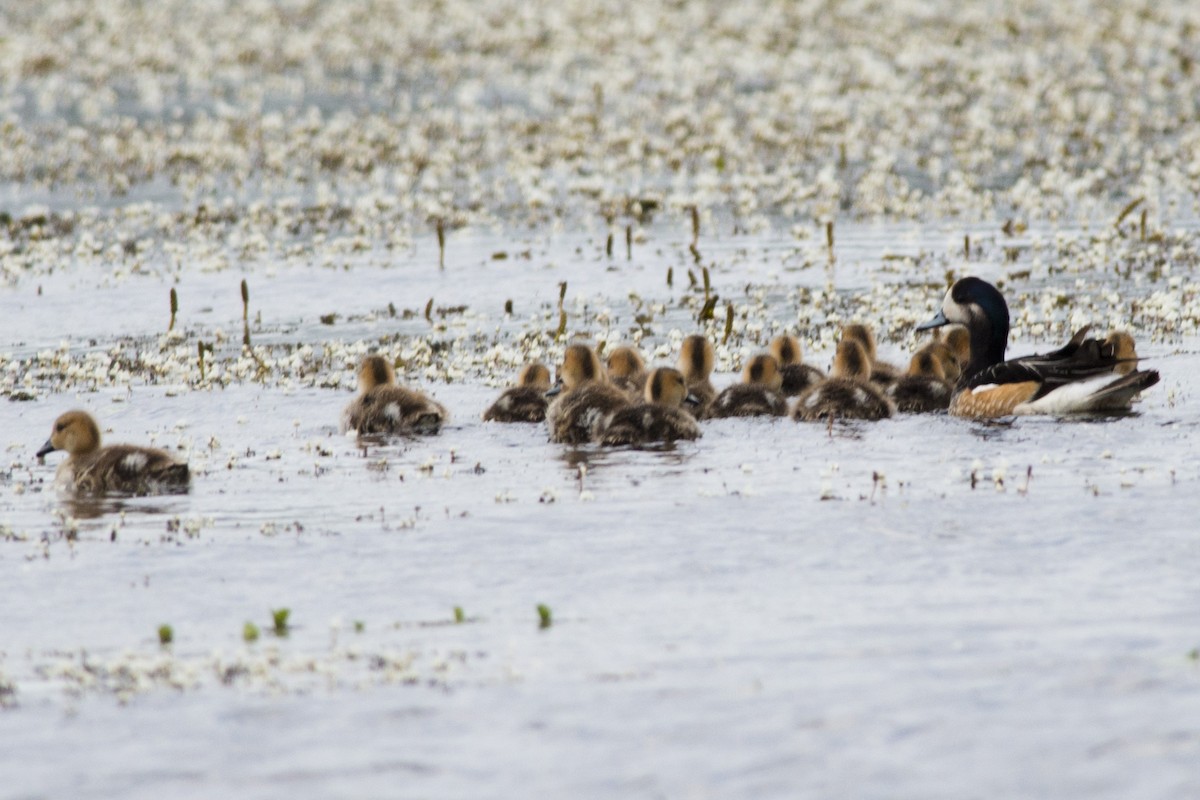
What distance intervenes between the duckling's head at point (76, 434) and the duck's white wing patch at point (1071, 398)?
7821 mm

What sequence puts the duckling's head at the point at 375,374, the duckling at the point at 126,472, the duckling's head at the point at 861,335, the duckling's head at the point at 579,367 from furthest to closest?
the duckling's head at the point at 861,335 < the duckling's head at the point at 375,374 < the duckling's head at the point at 579,367 < the duckling at the point at 126,472

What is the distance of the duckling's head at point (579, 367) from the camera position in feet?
57.3

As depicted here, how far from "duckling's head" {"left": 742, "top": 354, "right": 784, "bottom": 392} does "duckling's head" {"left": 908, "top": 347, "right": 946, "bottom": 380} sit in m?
1.51

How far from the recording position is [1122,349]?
18047 mm

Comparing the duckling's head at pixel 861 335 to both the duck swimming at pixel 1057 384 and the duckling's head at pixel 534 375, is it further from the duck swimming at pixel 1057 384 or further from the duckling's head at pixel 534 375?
the duckling's head at pixel 534 375

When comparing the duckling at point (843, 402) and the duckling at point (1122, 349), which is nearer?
the duckling at point (843, 402)

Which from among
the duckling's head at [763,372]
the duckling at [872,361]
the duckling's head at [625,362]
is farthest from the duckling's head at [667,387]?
the duckling's head at [625,362]

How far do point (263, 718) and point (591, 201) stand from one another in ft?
85.5

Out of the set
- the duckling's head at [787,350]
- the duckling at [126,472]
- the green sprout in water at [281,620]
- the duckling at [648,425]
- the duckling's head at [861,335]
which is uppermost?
the duckling's head at [861,335]

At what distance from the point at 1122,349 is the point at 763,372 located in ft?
11.2

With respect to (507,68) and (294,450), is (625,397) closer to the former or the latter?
(294,450)

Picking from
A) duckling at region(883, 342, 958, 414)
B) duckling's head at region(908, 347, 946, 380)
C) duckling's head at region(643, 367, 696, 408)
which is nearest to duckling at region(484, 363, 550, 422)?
duckling's head at region(643, 367, 696, 408)

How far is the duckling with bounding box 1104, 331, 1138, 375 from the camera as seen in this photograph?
16.9m

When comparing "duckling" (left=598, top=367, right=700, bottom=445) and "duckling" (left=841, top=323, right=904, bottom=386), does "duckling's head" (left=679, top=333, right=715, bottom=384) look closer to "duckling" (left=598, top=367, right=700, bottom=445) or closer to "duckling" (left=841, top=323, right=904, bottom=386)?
"duckling" (left=841, top=323, right=904, bottom=386)
